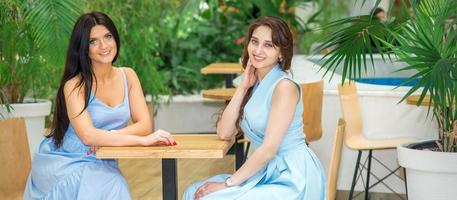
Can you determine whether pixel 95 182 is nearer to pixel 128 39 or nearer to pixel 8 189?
pixel 8 189

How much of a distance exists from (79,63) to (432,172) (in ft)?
6.07

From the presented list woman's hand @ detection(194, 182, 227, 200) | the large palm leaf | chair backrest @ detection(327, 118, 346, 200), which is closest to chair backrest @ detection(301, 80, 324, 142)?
chair backrest @ detection(327, 118, 346, 200)

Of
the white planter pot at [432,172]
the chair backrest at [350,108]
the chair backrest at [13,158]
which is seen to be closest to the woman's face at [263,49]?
the white planter pot at [432,172]

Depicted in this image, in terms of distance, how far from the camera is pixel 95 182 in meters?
3.92

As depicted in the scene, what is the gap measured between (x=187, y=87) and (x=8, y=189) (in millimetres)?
6263

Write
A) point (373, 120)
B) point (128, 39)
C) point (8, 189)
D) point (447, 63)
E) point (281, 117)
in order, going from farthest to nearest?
point (128, 39), point (373, 120), point (8, 189), point (447, 63), point (281, 117)

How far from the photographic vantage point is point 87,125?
3898 mm

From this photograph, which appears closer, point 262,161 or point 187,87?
point 262,161

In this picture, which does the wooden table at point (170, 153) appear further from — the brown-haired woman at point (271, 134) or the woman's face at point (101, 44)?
the woman's face at point (101, 44)

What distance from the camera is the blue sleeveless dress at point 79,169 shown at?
12.9 ft

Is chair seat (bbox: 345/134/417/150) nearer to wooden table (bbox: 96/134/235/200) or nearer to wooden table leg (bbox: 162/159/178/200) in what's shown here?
wooden table (bbox: 96/134/235/200)

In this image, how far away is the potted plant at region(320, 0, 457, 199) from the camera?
13.3 ft

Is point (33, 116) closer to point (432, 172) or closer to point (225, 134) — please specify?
point (225, 134)

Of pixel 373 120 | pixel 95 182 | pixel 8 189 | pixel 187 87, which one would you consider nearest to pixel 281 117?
pixel 95 182
